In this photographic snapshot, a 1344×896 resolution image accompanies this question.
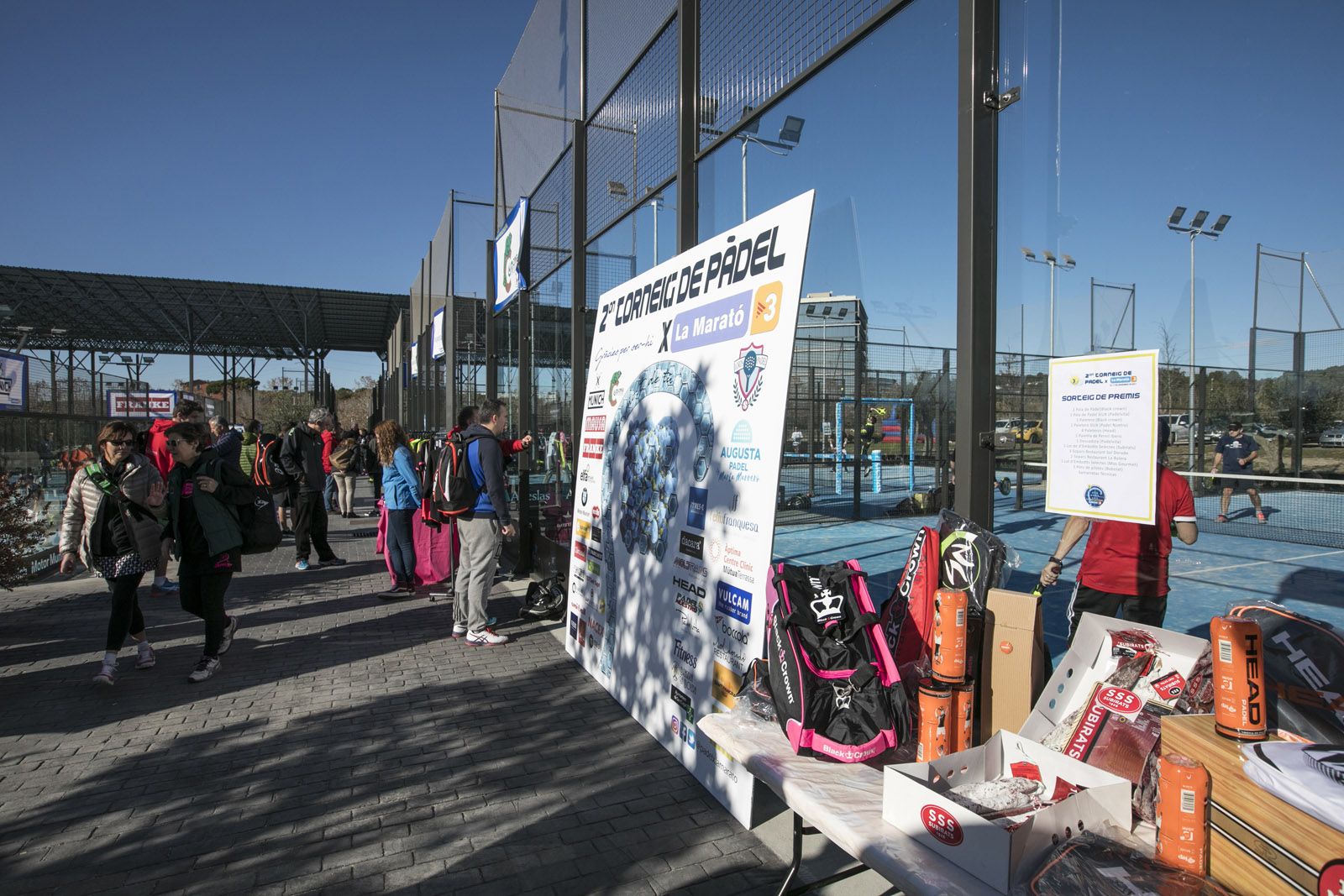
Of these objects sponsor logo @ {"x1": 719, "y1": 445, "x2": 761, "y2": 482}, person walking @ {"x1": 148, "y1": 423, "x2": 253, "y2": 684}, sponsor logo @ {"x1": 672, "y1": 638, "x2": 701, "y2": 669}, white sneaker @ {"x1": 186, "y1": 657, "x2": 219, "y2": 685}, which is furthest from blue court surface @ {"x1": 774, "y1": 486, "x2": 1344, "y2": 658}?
white sneaker @ {"x1": 186, "y1": 657, "x2": 219, "y2": 685}

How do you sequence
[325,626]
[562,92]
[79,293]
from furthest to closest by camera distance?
[79,293] < [562,92] < [325,626]

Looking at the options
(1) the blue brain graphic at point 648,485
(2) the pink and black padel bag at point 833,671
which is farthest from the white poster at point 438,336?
(2) the pink and black padel bag at point 833,671

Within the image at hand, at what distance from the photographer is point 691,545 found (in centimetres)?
343

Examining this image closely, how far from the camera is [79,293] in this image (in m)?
33.0

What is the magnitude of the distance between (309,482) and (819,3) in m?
8.09

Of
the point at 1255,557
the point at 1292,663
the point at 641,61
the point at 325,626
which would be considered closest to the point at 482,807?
the point at 1292,663

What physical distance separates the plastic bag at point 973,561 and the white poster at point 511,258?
21.8ft

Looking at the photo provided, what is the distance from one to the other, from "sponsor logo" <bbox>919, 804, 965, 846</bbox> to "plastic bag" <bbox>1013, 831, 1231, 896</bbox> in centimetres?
15

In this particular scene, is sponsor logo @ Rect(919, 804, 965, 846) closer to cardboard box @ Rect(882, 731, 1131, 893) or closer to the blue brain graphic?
cardboard box @ Rect(882, 731, 1131, 893)

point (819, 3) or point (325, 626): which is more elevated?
point (819, 3)

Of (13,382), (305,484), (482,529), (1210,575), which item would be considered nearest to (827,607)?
(482,529)

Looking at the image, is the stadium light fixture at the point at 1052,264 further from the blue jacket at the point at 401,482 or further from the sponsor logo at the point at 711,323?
the blue jacket at the point at 401,482

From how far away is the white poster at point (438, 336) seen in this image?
1507 centimetres

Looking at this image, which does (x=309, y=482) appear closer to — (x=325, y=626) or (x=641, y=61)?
(x=325, y=626)
